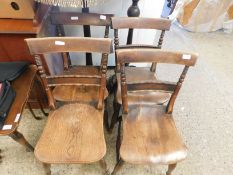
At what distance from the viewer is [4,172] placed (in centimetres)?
125

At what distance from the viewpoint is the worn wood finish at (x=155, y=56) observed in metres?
0.90

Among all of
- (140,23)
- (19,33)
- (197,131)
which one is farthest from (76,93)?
(197,131)

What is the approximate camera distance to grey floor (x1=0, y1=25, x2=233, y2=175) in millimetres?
1299

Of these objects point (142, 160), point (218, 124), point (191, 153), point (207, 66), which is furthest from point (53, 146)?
point (207, 66)

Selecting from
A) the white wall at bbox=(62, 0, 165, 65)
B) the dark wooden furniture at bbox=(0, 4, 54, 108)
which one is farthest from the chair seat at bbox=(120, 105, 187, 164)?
the white wall at bbox=(62, 0, 165, 65)

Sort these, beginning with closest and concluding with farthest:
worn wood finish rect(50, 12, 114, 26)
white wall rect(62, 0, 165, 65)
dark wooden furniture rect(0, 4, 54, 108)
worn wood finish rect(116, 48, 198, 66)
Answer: worn wood finish rect(116, 48, 198, 66), dark wooden furniture rect(0, 4, 54, 108), worn wood finish rect(50, 12, 114, 26), white wall rect(62, 0, 165, 65)

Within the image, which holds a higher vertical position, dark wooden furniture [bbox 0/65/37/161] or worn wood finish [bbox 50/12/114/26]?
worn wood finish [bbox 50/12/114/26]

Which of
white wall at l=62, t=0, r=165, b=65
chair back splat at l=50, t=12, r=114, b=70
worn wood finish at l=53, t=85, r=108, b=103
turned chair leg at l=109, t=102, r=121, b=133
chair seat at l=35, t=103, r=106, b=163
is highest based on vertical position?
chair back splat at l=50, t=12, r=114, b=70

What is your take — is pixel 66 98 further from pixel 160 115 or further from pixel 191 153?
pixel 191 153

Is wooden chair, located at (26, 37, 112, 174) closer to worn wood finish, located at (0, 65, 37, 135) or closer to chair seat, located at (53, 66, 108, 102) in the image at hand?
chair seat, located at (53, 66, 108, 102)

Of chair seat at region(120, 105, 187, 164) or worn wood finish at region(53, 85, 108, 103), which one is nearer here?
chair seat at region(120, 105, 187, 164)

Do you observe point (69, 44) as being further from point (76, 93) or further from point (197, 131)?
point (197, 131)

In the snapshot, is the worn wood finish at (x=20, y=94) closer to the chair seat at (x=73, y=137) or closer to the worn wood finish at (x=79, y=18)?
the chair seat at (x=73, y=137)

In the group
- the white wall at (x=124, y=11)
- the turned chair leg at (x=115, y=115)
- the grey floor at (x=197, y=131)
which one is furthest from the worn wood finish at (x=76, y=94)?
the white wall at (x=124, y=11)
